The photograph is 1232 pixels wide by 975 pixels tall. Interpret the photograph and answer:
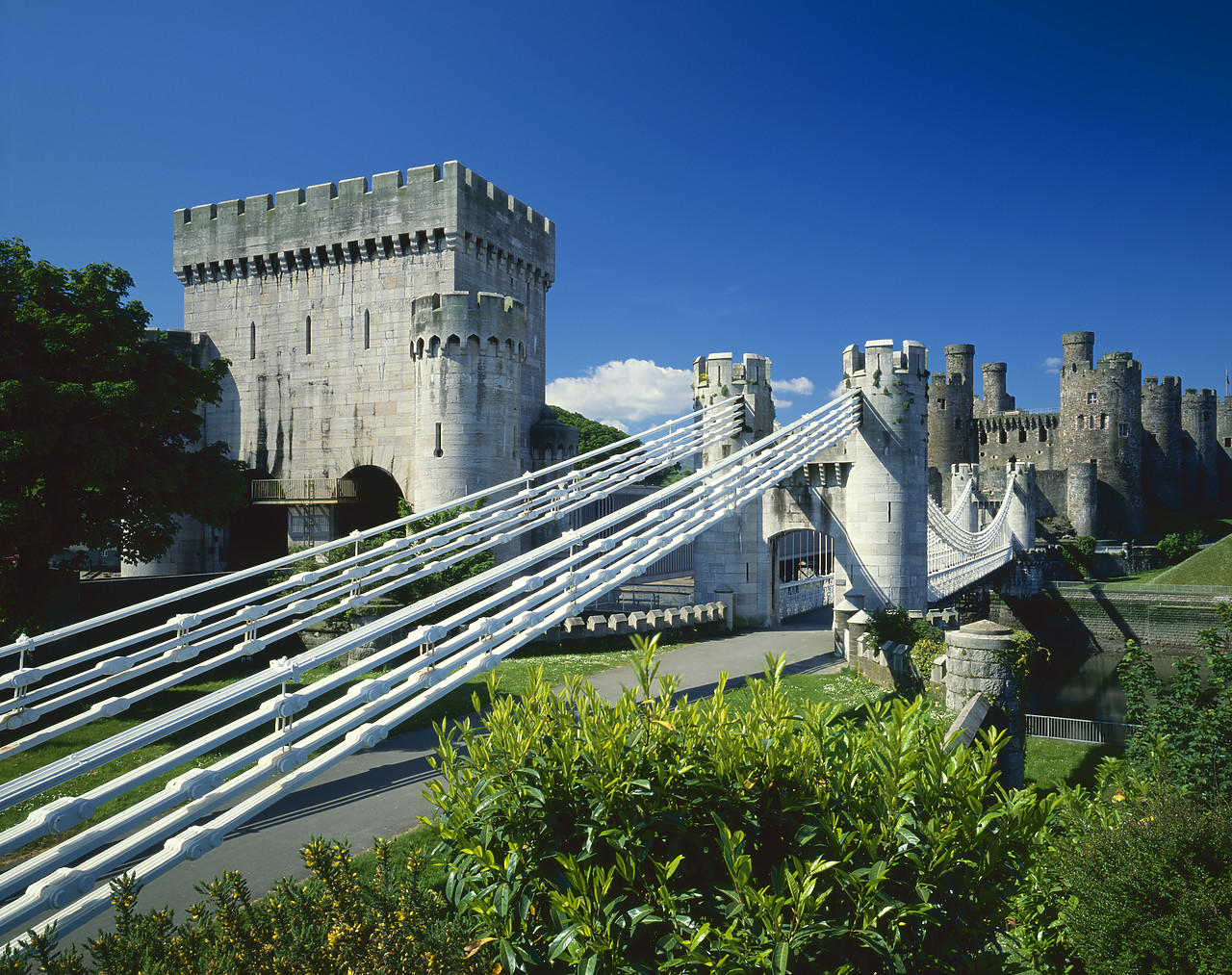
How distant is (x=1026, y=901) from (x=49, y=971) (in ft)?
17.8

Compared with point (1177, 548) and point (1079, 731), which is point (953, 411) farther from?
point (1079, 731)

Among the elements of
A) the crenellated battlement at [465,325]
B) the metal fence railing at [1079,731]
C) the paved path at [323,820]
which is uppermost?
the crenellated battlement at [465,325]

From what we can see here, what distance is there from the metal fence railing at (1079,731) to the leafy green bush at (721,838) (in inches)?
475

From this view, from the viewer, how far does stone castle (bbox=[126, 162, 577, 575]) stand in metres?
18.5

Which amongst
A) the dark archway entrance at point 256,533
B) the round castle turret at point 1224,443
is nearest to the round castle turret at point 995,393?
the round castle turret at point 1224,443

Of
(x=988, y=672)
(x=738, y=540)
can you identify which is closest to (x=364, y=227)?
(x=738, y=540)

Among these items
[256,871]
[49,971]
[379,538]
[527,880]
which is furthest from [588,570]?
[379,538]

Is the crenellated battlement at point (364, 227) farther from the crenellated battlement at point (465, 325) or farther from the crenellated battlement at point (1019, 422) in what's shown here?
the crenellated battlement at point (1019, 422)

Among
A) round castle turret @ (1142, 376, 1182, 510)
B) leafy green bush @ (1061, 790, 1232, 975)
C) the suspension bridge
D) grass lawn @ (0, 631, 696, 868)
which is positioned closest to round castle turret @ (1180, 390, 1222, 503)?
round castle turret @ (1142, 376, 1182, 510)

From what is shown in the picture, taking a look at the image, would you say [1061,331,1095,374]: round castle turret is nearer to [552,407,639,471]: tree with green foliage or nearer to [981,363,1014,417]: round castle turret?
[981,363,1014,417]: round castle turret

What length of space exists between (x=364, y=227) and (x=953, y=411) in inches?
1758

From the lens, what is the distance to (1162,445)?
51125 mm

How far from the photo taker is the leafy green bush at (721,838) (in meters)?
2.89

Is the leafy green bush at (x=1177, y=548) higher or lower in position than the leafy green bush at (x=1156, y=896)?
higher
